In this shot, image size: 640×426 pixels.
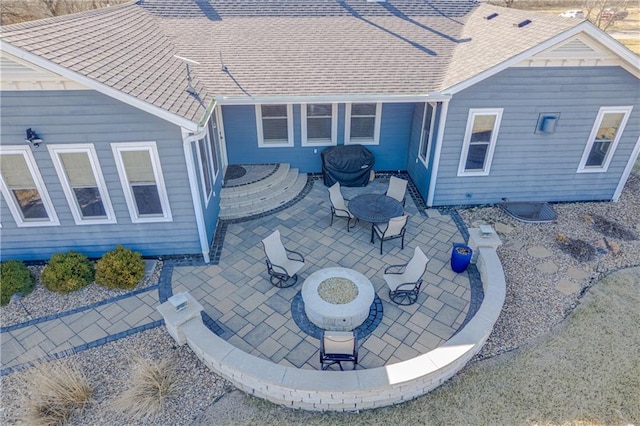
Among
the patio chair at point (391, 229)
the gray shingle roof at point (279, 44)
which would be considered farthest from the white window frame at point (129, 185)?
the patio chair at point (391, 229)

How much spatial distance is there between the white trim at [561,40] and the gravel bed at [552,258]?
148 inches

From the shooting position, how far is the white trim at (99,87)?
6.04 meters

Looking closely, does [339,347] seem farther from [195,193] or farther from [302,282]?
[195,193]

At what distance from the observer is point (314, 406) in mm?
5891

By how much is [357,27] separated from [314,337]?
10.7 meters

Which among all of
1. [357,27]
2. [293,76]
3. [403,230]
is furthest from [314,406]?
[357,27]

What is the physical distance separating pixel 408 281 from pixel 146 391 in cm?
515

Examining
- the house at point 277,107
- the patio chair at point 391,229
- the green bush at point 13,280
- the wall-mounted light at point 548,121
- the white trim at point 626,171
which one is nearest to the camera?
the house at point 277,107

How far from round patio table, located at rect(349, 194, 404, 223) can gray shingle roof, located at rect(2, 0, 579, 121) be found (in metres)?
2.86

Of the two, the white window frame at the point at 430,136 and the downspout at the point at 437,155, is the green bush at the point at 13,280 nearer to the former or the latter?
the downspout at the point at 437,155

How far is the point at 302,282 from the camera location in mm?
8305

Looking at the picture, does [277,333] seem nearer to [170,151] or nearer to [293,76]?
[170,151]

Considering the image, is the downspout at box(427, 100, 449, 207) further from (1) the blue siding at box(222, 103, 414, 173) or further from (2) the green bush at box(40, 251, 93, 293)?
(2) the green bush at box(40, 251, 93, 293)

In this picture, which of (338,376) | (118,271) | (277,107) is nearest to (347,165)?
(277,107)
